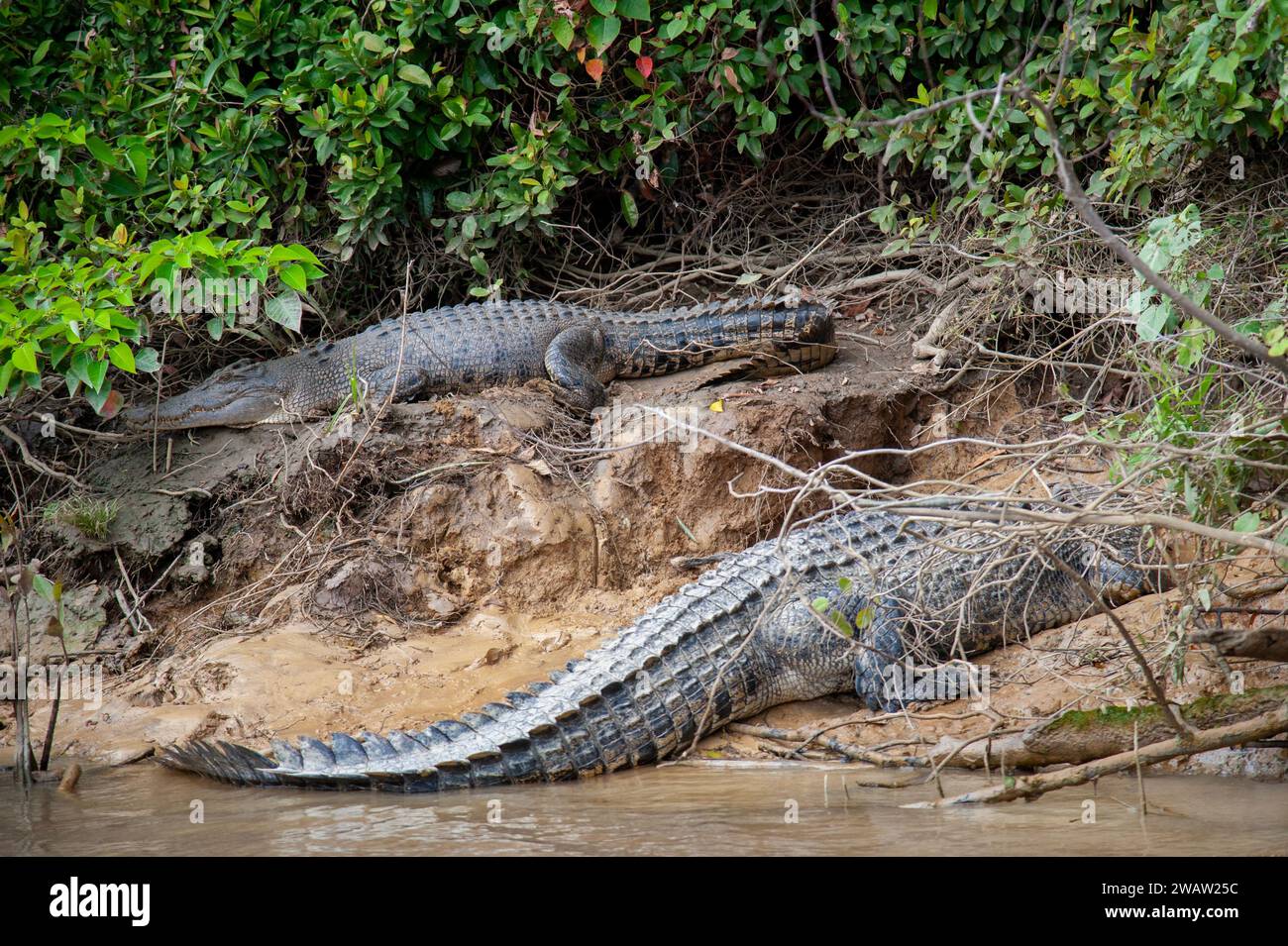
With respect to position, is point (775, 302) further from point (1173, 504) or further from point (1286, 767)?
point (1286, 767)

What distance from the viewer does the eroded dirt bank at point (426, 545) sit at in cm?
447

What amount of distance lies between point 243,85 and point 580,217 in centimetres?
214

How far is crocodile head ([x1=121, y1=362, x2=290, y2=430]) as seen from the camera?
5766mm

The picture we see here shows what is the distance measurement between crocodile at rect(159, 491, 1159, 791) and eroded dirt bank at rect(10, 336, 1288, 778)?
0.21 metres

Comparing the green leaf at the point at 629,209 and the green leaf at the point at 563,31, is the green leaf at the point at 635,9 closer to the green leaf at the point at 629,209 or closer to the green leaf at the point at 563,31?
the green leaf at the point at 563,31

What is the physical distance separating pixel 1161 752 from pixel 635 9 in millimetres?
4519

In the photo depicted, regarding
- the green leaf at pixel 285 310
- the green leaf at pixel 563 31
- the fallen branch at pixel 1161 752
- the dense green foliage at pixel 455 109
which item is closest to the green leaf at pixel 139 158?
the dense green foliage at pixel 455 109

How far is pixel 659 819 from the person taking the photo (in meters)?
3.27

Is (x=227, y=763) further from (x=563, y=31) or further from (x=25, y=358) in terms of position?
(x=563, y=31)

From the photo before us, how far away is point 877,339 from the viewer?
6422 mm

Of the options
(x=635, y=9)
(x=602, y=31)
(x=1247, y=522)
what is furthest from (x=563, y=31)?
(x=1247, y=522)
